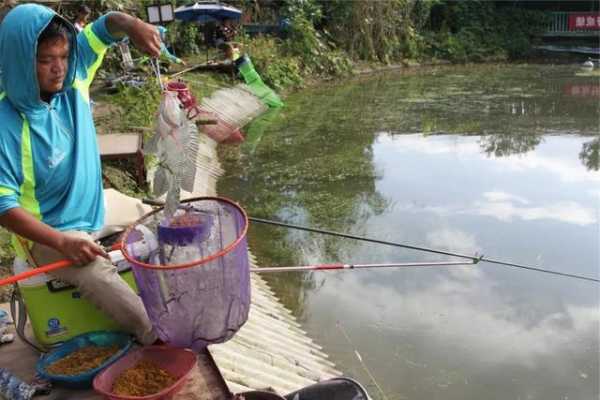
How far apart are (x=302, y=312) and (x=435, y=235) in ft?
7.66

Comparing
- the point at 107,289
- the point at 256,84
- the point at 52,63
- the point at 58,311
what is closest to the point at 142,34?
the point at 52,63

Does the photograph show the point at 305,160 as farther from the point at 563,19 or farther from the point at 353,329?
the point at 563,19

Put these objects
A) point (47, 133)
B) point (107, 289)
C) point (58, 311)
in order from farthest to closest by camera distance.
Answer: point (58, 311) < point (107, 289) < point (47, 133)

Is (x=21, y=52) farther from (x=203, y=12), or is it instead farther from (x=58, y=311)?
(x=203, y=12)

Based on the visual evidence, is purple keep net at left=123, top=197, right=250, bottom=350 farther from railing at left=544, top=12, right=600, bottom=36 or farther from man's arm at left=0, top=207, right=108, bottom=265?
railing at left=544, top=12, right=600, bottom=36

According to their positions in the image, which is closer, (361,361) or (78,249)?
(78,249)

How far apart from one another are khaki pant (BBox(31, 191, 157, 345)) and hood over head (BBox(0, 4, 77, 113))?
24.8 inches

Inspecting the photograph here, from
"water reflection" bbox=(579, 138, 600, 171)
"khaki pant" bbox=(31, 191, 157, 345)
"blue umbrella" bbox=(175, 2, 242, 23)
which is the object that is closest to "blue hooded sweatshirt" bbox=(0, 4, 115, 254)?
"khaki pant" bbox=(31, 191, 157, 345)

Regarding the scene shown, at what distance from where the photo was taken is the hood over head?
224cm

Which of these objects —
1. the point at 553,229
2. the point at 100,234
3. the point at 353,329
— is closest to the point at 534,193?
the point at 553,229

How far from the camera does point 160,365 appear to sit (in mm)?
2660

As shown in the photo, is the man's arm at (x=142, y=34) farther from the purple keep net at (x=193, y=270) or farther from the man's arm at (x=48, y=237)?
the man's arm at (x=48, y=237)

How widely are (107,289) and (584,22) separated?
26477mm

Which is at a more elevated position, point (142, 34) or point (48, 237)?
point (142, 34)
